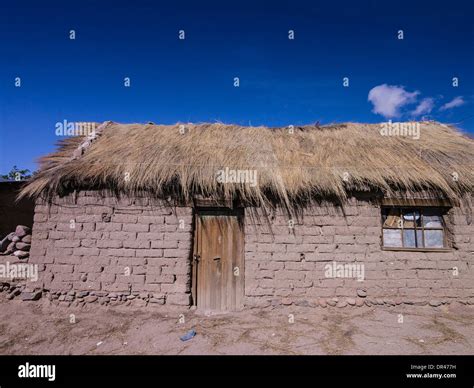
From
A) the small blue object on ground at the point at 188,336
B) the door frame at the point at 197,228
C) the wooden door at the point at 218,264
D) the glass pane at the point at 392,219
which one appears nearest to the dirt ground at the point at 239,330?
the small blue object on ground at the point at 188,336

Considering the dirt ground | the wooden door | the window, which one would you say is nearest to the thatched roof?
the window

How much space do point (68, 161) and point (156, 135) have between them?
2.09 metres

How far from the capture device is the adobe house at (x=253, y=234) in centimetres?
566

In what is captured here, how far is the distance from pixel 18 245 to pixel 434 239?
8.09 m

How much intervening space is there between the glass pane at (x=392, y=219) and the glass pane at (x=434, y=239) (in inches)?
22.1

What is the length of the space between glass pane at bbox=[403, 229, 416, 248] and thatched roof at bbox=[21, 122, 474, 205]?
0.82 meters

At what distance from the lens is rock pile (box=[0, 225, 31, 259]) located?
19.5ft

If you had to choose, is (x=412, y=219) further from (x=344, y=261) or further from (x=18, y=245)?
(x=18, y=245)

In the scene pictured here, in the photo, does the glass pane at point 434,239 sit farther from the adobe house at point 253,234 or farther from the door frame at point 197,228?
the door frame at point 197,228

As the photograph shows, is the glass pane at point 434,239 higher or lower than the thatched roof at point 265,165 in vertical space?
lower

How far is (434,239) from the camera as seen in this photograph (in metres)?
5.87

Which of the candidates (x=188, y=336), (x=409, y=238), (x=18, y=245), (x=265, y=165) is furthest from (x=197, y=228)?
(x=409, y=238)

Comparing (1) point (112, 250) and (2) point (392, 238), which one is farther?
(2) point (392, 238)

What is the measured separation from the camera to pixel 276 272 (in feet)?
18.7
